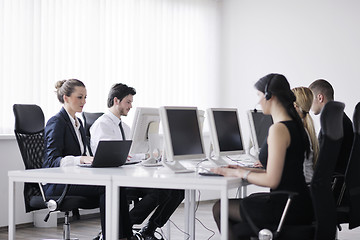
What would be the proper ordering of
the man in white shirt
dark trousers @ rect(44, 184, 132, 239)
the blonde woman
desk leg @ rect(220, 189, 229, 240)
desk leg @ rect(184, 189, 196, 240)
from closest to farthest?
desk leg @ rect(220, 189, 229, 240) → the blonde woman → dark trousers @ rect(44, 184, 132, 239) → desk leg @ rect(184, 189, 196, 240) → the man in white shirt

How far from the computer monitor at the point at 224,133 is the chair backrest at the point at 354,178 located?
0.85 m

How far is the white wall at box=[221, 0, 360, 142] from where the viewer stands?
7020mm

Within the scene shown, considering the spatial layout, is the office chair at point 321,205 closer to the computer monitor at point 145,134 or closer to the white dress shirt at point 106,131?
the computer monitor at point 145,134

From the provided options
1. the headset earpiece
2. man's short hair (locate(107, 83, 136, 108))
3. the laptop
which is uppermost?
the headset earpiece

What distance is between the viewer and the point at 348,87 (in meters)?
6.99

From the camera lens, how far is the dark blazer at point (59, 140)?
14.1 feet

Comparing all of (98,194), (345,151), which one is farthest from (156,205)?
(345,151)

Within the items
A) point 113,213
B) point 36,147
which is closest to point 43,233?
point 36,147

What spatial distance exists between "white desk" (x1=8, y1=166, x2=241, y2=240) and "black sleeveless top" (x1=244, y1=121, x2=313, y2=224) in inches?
8.1

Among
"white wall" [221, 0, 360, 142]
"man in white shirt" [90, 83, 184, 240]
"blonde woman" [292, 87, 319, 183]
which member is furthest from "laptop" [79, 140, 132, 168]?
"white wall" [221, 0, 360, 142]

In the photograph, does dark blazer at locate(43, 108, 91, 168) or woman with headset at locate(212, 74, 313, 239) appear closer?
A: woman with headset at locate(212, 74, 313, 239)

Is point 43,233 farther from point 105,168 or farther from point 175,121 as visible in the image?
point 175,121

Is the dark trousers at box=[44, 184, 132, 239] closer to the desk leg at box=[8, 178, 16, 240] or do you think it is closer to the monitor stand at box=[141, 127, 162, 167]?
the monitor stand at box=[141, 127, 162, 167]

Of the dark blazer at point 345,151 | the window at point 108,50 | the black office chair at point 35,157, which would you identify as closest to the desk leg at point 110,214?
the black office chair at point 35,157
